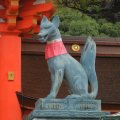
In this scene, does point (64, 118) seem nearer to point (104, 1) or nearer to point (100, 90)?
point (100, 90)

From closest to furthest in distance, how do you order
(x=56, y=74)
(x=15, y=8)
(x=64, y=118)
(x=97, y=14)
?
(x=64, y=118) < (x=56, y=74) < (x=15, y=8) < (x=97, y=14)

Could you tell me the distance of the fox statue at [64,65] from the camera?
6.59m

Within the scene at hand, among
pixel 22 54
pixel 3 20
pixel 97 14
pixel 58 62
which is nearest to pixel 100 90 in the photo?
pixel 22 54

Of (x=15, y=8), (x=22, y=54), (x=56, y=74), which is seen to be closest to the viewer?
(x=56, y=74)

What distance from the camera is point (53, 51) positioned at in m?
6.63

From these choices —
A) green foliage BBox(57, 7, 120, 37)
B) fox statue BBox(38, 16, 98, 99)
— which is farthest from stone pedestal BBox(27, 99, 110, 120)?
green foliage BBox(57, 7, 120, 37)

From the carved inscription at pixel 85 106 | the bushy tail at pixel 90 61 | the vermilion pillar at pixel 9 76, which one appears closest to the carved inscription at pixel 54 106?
the carved inscription at pixel 85 106

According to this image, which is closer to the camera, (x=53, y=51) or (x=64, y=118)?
(x=64, y=118)

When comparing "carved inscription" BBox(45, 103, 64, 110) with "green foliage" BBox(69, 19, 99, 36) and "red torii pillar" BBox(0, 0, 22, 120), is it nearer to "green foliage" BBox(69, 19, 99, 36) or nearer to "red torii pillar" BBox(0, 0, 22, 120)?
"red torii pillar" BBox(0, 0, 22, 120)

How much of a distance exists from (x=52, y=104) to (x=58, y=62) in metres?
0.58

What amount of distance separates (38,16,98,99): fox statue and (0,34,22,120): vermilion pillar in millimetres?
2338

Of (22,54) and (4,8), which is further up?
(4,8)

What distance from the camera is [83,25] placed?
511 inches

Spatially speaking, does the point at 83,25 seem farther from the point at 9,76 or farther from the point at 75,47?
the point at 9,76
